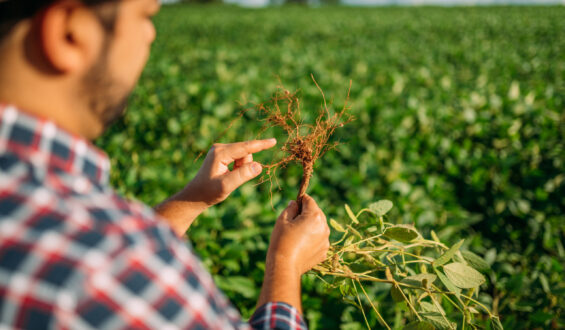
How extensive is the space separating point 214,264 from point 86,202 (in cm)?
123

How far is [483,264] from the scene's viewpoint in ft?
4.21

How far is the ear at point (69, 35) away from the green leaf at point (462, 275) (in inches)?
43.0

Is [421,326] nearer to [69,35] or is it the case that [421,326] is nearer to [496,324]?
[496,324]

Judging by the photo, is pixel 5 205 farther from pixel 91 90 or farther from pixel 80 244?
pixel 91 90

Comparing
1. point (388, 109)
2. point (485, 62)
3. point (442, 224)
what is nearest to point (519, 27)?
point (485, 62)

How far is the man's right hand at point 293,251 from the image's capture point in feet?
3.16

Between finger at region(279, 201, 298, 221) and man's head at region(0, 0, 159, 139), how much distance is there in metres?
0.58

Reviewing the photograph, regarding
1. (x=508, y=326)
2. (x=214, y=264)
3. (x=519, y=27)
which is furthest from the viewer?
(x=519, y=27)

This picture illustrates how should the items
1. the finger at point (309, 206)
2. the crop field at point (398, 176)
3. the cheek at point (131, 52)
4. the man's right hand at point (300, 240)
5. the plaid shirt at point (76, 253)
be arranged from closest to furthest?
the plaid shirt at point (76, 253) → the cheek at point (131, 52) → the man's right hand at point (300, 240) → the finger at point (309, 206) → the crop field at point (398, 176)

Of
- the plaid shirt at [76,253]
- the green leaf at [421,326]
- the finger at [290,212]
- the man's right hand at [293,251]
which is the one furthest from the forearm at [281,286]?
the green leaf at [421,326]

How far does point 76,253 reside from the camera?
1.79 ft

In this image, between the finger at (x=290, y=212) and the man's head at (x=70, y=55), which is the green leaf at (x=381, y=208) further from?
the man's head at (x=70, y=55)

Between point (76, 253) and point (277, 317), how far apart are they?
0.48m

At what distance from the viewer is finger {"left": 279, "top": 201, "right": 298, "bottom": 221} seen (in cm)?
113
